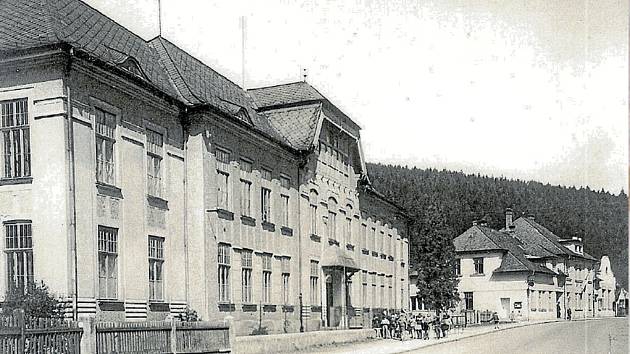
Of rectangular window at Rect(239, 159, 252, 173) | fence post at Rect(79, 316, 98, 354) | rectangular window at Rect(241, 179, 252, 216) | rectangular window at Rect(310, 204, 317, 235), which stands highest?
rectangular window at Rect(239, 159, 252, 173)

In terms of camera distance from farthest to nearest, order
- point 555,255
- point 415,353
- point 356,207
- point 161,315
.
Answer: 1. point 356,207
2. point 415,353
3. point 161,315
4. point 555,255

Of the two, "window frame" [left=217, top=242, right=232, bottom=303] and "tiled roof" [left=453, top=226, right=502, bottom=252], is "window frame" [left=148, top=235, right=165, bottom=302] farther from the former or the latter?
"tiled roof" [left=453, top=226, right=502, bottom=252]

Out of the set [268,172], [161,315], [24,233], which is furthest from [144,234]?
[268,172]

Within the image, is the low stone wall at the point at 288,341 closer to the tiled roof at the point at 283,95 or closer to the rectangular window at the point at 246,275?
the rectangular window at the point at 246,275

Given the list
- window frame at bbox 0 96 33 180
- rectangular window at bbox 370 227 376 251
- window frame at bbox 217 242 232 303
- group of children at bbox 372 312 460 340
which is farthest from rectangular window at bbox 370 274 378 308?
window frame at bbox 0 96 33 180

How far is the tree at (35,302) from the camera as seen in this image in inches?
568

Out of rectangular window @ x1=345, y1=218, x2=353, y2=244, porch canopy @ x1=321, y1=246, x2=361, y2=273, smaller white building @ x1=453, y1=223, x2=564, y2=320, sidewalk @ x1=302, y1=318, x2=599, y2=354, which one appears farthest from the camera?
rectangular window @ x1=345, y1=218, x2=353, y2=244

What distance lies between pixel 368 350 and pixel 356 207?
12231mm

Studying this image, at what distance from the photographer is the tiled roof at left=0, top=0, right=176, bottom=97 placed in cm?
1478

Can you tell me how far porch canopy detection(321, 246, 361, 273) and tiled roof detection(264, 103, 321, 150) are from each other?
453cm

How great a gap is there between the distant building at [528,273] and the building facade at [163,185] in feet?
18.5

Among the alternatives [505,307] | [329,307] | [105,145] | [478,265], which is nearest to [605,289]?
[478,265]

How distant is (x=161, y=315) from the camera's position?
19.1m

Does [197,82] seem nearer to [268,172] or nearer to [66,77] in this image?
[268,172]
